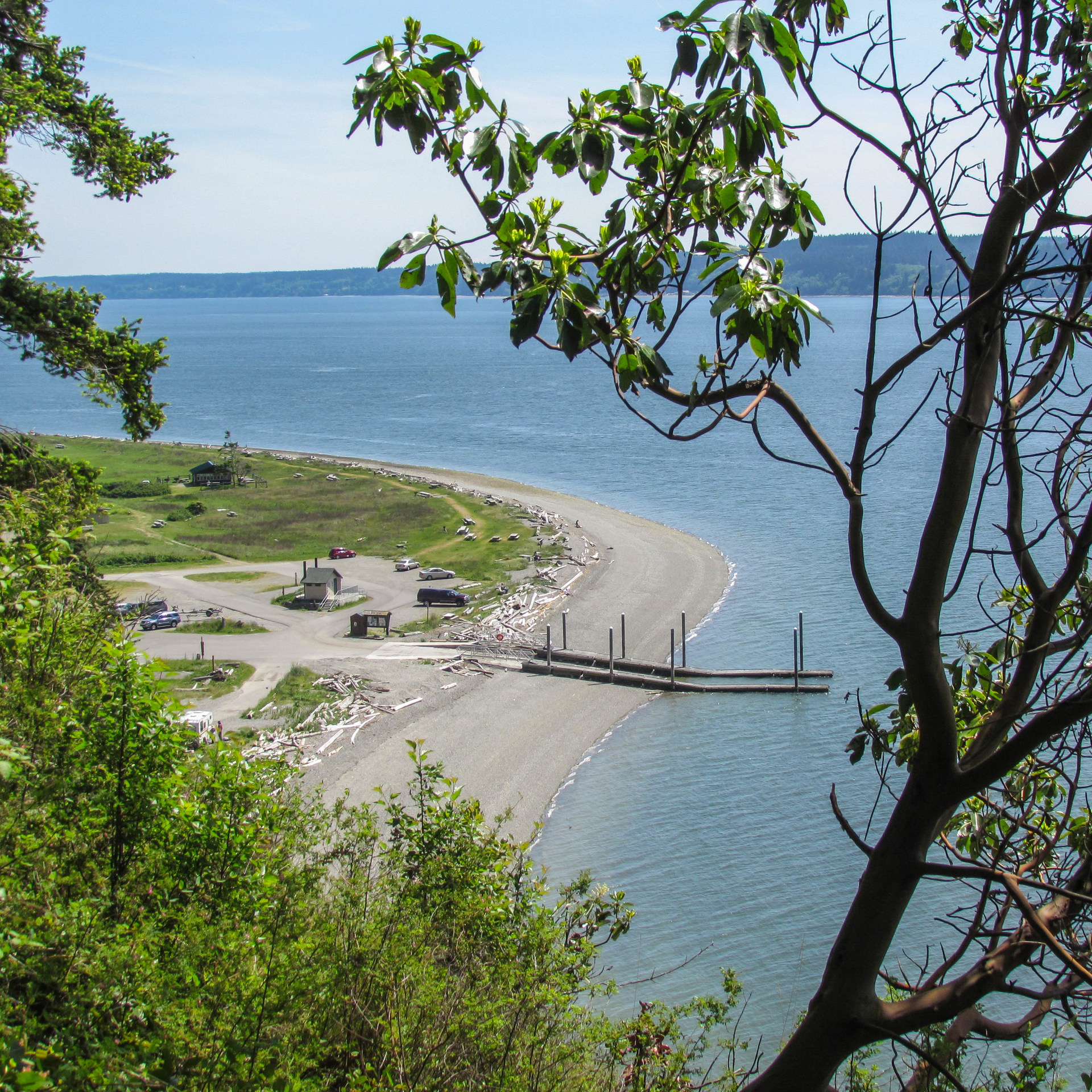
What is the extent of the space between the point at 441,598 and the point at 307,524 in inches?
888

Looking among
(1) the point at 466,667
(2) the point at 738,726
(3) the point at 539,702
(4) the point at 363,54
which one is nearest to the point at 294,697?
(1) the point at 466,667

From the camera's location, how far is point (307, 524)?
67.9 m

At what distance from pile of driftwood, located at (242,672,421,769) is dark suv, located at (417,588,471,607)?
35.3 ft

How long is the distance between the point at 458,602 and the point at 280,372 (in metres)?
157

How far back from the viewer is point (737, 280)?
134 inches

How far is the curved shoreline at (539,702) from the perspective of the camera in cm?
2998

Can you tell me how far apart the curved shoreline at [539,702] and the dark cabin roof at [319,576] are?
673 cm

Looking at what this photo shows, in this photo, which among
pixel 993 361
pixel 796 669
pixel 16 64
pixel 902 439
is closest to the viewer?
pixel 993 361

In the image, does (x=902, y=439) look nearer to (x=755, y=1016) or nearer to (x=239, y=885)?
(x=755, y=1016)

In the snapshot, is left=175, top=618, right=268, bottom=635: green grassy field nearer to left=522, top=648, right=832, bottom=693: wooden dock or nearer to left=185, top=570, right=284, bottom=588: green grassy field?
left=185, top=570, right=284, bottom=588: green grassy field

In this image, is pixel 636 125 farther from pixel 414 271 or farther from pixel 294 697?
pixel 294 697

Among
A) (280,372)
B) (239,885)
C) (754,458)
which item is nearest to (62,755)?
(239,885)

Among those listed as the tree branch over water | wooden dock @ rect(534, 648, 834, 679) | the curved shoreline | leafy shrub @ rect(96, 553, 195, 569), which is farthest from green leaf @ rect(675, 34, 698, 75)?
leafy shrub @ rect(96, 553, 195, 569)

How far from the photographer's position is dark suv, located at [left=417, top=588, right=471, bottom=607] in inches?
1917
